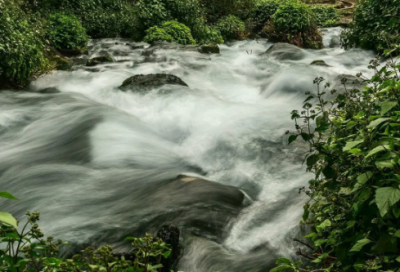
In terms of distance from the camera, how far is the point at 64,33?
34.0 feet

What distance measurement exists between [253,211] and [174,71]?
5.98 metres

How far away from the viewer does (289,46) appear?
37.9 feet

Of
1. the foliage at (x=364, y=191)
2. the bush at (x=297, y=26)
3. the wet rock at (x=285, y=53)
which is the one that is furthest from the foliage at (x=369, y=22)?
the foliage at (x=364, y=191)

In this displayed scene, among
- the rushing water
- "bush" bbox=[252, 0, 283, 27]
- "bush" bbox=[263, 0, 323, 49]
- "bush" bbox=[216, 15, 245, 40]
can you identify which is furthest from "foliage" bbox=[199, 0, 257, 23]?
the rushing water

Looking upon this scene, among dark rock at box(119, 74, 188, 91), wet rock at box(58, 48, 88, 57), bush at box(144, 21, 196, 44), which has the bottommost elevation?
dark rock at box(119, 74, 188, 91)

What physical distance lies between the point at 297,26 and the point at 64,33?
23.4 feet

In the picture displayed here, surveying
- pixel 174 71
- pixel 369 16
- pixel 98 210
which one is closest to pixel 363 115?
pixel 98 210

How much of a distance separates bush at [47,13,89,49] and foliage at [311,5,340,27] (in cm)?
1056

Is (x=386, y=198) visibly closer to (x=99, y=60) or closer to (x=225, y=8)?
(x=99, y=60)

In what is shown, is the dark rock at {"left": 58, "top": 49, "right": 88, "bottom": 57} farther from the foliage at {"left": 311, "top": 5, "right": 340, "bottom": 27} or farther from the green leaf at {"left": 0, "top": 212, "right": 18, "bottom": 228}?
the foliage at {"left": 311, "top": 5, "right": 340, "bottom": 27}

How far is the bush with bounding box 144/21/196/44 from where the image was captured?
11.6 metres

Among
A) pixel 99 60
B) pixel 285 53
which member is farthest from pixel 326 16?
pixel 99 60

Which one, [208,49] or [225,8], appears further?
[225,8]

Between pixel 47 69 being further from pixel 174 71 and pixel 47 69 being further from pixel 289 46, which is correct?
pixel 289 46
